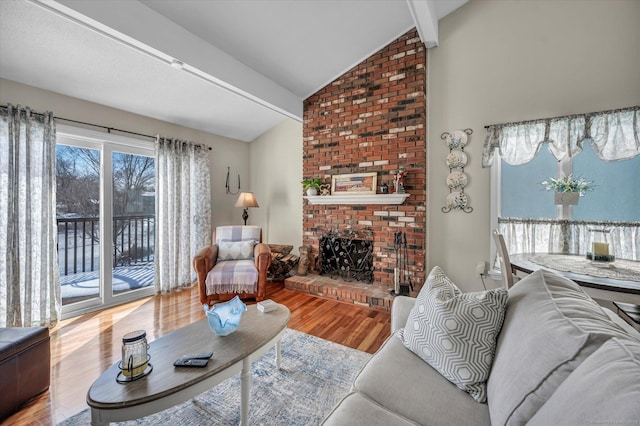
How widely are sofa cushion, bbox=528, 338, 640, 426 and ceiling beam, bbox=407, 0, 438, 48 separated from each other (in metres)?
2.84

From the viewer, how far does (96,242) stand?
310cm

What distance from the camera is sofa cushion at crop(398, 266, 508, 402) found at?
1042 millimetres

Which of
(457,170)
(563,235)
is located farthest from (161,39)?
(563,235)

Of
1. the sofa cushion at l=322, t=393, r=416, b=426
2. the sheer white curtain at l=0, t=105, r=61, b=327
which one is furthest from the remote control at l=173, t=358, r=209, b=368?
the sheer white curtain at l=0, t=105, r=61, b=327

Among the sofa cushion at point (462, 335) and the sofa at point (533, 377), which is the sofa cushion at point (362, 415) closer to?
the sofa at point (533, 377)

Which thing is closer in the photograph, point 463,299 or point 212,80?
point 463,299

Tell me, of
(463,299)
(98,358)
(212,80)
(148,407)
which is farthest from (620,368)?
(212,80)

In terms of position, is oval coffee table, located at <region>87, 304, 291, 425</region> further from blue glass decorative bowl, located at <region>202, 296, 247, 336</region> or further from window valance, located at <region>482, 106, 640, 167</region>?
window valance, located at <region>482, 106, 640, 167</region>

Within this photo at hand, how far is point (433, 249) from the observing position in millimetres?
3193

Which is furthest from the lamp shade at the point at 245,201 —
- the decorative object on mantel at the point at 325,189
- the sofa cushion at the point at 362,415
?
the sofa cushion at the point at 362,415

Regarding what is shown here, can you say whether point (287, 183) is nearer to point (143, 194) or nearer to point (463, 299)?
point (143, 194)

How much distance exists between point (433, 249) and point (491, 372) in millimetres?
2309

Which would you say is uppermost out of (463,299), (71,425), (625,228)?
(625,228)

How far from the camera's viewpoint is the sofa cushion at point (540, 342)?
72 centimetres
